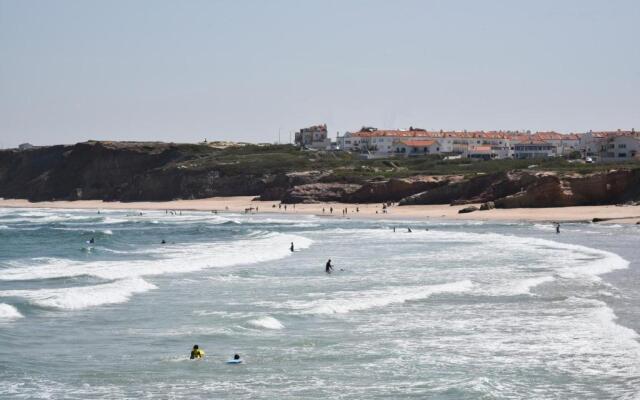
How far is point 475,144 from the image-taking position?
140875 millimetres

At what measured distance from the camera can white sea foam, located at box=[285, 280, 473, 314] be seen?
2940 centimetres

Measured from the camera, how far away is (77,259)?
4728 centimetres

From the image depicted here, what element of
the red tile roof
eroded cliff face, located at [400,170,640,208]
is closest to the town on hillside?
the red tile roof

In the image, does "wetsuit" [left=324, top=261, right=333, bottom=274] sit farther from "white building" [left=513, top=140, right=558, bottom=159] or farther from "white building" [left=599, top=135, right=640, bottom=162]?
"white building" [left=513, top=140, right=558, bottom=159]

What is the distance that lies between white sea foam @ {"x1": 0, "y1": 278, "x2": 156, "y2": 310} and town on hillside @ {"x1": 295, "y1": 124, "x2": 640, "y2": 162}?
89.8 meters

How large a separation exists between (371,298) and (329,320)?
420 cm

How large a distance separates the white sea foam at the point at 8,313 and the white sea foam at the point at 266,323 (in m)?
7.40

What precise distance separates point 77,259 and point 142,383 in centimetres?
2810

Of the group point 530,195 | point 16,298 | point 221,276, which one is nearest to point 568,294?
point 221,276

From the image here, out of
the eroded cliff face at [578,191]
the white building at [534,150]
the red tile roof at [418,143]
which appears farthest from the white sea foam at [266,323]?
the red tile roof at [418,143]

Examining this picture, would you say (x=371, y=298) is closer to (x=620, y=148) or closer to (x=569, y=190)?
(x=569, y=190)

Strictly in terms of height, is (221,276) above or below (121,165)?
below

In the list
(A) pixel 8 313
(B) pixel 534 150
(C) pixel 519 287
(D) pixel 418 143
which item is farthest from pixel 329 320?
(D) pixel 418 143

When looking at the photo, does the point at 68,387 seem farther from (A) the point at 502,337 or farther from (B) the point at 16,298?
(B) the point at 16,298
